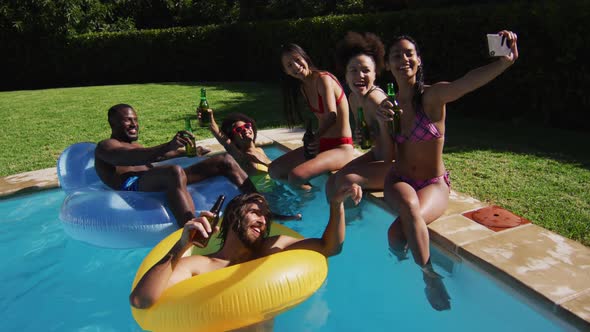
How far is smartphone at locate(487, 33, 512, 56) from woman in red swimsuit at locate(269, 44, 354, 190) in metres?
2.33

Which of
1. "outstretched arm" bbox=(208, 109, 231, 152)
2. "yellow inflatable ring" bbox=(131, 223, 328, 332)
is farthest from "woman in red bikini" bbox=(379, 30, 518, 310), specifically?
"outstretched arm" bbox=(208, 109, 231, 152)

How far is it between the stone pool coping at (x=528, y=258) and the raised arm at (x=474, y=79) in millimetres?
1063

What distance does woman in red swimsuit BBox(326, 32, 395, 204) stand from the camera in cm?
472

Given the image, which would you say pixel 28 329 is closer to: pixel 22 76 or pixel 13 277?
pixel 13 277

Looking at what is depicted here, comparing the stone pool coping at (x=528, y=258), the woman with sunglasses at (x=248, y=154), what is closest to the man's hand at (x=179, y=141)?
the woman with sunglasses at (x=248, y=154)

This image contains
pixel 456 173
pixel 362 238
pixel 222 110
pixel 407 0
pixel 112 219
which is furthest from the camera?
pixel 407 0

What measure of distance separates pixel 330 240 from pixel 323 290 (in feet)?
2.98

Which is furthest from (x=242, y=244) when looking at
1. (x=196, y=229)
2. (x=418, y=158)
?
(x=418, y=158)

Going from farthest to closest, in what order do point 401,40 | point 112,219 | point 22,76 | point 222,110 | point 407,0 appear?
1. point 22,76
2. point 407,0
3. point 222,110
4. point 112,219
5. point 401,40

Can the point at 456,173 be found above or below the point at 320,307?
above

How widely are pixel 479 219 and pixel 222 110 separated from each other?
797cm

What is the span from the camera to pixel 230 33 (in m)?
17.5

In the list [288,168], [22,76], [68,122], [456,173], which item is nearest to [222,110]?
[68,122]

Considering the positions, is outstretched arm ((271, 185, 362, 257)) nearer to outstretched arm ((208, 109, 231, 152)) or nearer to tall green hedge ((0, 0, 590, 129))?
outstretched arm ((208, 109, 231, 152))
